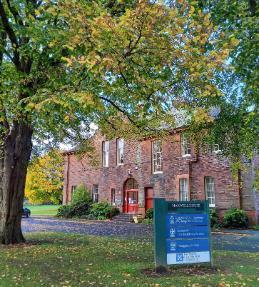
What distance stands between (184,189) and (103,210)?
8.22 metres

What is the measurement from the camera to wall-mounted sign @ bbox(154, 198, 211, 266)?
345 inches

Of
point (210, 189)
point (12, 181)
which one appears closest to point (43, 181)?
point (210, 189)

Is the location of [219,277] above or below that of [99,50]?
below

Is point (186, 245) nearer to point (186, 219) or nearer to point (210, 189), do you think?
point (186, 219)

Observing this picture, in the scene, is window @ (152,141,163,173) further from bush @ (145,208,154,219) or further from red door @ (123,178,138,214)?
bush @ (145,208,154,219)

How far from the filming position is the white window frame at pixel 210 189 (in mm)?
25209

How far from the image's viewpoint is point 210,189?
1004 inches

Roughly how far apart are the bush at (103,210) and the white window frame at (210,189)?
952 centimetres

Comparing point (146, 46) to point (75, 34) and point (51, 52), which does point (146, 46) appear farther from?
point (51, 52)

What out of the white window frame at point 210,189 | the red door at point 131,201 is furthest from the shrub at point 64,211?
the white window frame at point 210,189

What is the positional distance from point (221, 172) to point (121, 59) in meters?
19.1

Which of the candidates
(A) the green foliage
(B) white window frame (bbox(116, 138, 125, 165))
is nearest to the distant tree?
(A) the green foliage

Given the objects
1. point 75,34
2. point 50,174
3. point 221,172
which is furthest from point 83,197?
point 75,34

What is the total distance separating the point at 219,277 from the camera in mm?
8031
